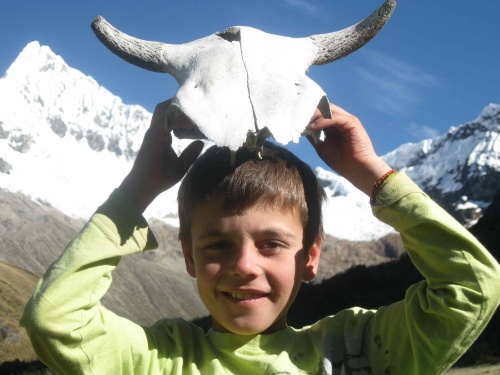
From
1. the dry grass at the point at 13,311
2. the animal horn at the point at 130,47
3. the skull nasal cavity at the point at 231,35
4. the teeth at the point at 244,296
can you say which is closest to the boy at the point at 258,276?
the teeth at the point at 244,296

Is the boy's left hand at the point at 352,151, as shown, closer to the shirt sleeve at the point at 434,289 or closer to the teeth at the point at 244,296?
the shirt sleeve at the point at 434,289

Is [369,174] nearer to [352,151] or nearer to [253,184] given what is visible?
[352,151]

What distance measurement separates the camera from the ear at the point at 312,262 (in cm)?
331

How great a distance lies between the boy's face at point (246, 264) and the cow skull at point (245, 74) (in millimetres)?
402

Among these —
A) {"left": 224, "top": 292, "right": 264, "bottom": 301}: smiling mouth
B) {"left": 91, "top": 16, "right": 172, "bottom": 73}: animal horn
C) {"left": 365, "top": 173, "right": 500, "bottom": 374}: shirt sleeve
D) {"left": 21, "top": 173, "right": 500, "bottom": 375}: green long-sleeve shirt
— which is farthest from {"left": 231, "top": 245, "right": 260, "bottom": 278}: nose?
{"left": 91, "top": 16, "right": 172, "bottom": 73}: animal horn

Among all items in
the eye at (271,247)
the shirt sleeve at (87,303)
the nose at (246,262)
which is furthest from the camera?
the eye at (271,247)

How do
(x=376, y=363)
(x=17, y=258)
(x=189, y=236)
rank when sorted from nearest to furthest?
(x=376, y=363) < (x=189, y=236) < (x=17, y=258)

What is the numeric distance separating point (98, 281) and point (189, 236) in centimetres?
51

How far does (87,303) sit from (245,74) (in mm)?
1095

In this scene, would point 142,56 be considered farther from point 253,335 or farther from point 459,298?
point 459,298

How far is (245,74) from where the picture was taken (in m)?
2.80

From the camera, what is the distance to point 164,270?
16425 centimetres

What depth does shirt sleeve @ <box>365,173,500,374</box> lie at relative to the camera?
282 cm

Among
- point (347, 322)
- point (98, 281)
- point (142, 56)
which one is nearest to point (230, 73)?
point (142, 56)
